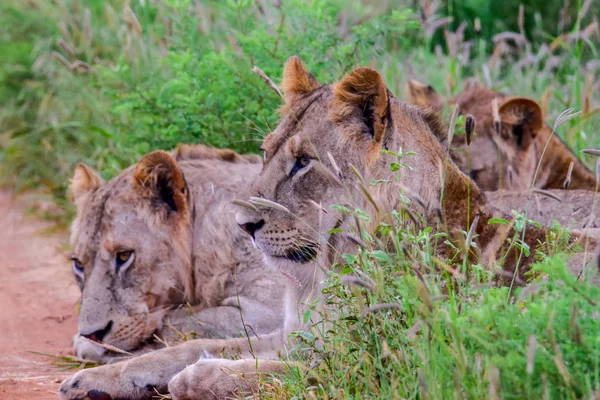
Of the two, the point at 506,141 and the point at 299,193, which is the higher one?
the point at 299,193

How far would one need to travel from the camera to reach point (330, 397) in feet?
10.7

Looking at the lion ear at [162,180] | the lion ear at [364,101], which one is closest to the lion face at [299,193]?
the lion ear at [364,101]

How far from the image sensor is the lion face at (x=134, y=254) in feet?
16.4

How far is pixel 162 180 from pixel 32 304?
1.68m

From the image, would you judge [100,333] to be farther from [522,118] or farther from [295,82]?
[522,118]

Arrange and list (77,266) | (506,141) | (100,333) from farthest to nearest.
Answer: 1. (506,141)
2. (77,266)
3. (100,333)

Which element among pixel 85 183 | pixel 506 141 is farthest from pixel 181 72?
pixel 506 141

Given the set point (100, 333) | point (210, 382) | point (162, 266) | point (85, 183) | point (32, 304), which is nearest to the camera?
point (210, 382)

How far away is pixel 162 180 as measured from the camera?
5148 millimetres

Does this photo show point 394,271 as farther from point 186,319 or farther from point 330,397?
point 186,319

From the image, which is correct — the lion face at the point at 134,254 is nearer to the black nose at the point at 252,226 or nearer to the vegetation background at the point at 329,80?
the vegetation background at the point at 329,80

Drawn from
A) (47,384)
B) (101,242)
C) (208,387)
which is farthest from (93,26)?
(208,387)

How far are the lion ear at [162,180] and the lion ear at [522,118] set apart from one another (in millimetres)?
2253

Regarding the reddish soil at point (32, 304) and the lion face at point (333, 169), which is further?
the reddish soil at point (32, 304)
